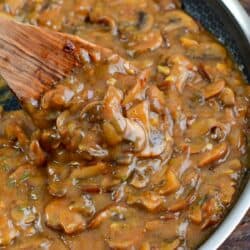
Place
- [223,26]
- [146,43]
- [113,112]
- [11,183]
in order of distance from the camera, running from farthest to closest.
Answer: [223,26] → [146,43] → [11,183] → [113,112]

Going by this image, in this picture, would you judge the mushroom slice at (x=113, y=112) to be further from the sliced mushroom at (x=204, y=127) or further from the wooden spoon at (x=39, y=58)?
the sliced mushroom at (x=204, y=127)

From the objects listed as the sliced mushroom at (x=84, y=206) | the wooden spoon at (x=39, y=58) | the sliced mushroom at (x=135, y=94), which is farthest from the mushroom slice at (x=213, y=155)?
the wooden spoon at (x=39, y=58)

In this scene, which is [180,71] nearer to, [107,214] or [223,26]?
[223,26]

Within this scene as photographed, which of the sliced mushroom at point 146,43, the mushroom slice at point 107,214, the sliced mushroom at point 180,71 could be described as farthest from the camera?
the sliced mushroom at point 146,43

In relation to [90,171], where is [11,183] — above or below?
below

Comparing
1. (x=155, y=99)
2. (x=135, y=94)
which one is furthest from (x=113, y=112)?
(x=155, y=99)

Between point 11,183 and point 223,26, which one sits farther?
point 223,26

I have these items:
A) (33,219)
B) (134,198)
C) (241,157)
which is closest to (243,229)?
(241,157)
